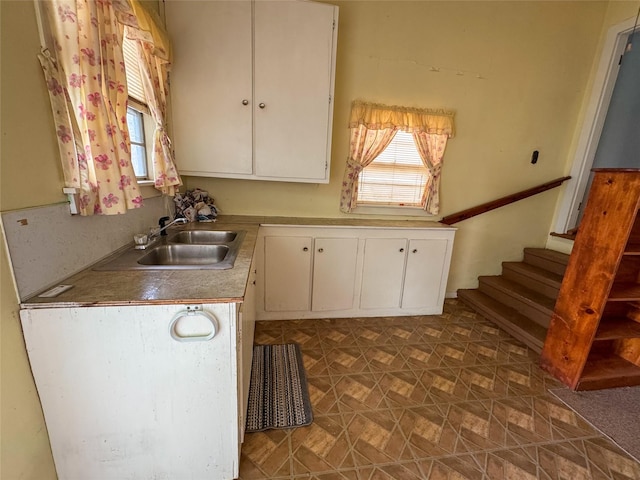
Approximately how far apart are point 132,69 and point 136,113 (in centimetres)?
30

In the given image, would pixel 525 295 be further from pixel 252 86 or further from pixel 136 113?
pixel 136 113

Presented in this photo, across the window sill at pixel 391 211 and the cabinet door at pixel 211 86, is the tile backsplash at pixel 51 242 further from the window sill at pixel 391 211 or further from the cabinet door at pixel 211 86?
the window sill at pixel 391 211

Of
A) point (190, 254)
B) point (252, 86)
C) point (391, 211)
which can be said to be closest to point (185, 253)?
point (190, 254)

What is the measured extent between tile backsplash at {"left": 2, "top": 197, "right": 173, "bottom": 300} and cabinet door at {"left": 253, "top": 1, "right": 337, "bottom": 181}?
1269 millimetres

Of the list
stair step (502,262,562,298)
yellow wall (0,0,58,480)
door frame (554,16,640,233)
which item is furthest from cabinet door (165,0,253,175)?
door frame (554,16,640,233)

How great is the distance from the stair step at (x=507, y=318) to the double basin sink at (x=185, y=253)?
8.18 ft

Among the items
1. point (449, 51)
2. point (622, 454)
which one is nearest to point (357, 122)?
point (449, 51)

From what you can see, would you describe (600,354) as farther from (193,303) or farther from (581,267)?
(193,303)

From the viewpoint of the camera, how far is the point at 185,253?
179 cm

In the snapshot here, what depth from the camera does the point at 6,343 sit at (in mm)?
875

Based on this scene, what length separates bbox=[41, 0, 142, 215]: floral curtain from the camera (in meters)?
0.99

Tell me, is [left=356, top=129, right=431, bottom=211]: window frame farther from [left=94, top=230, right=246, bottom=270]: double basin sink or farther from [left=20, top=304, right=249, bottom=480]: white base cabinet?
[left=20, top=304, right=249, bottom=480]: white base cabinet

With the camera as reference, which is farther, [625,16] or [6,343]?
[625,16]

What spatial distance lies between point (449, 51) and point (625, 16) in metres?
1.68
